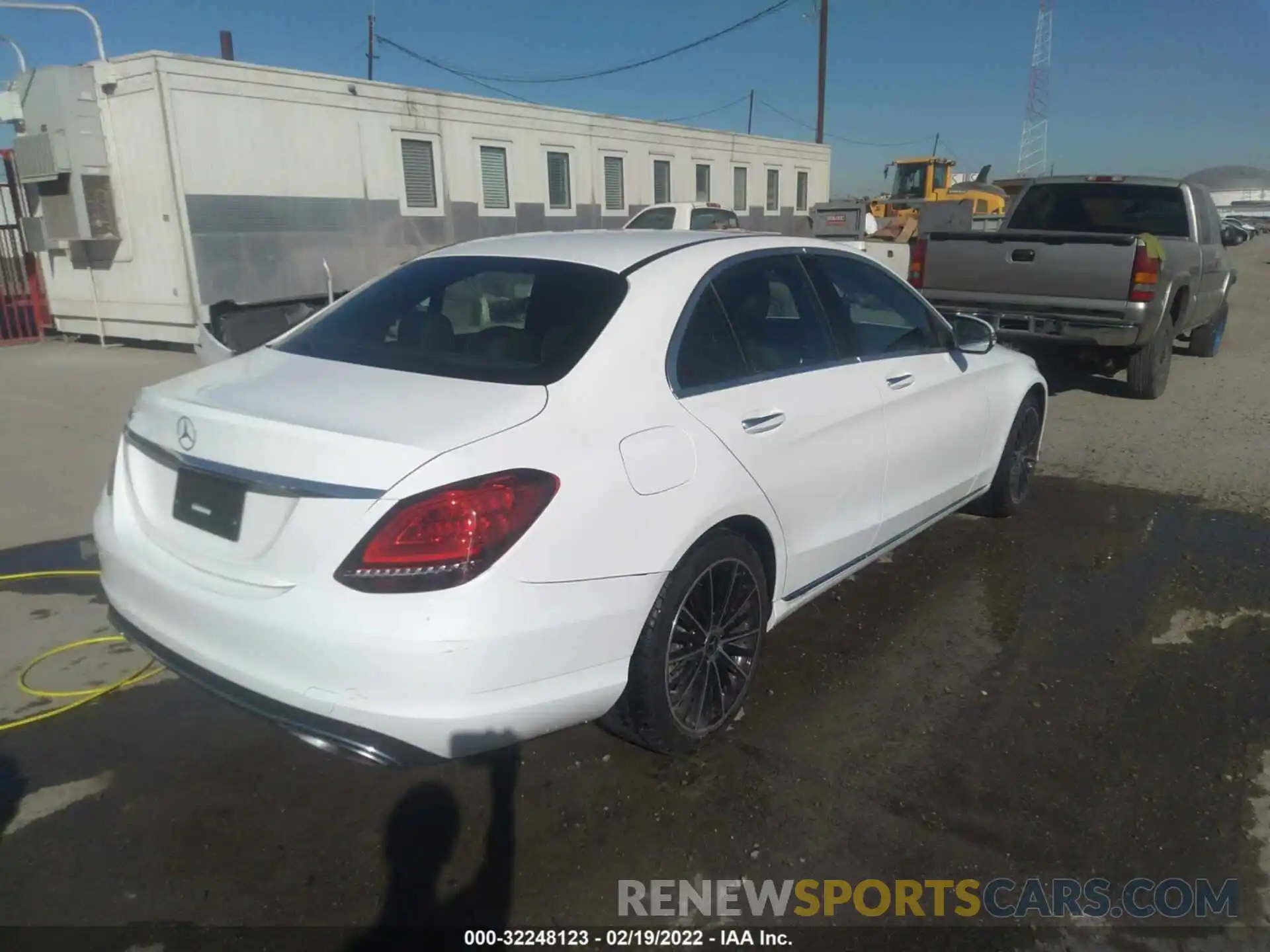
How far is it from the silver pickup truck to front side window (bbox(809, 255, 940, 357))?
4388 millimetres

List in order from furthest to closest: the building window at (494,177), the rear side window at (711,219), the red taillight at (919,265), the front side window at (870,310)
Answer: the rear side window at (711,219) → the building window at (494,177) → the red taillight at (919,265) → the front side window at (870,310)

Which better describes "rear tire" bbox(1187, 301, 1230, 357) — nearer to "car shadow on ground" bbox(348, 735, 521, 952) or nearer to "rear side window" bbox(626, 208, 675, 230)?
"rear side window" bbox(626, 208, 675, 230)

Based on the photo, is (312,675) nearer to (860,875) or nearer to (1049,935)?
(860,875)

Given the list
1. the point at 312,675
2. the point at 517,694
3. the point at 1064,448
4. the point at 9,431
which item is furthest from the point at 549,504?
the point at 9,431

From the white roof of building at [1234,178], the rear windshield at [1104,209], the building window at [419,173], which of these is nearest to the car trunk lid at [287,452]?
the rear windshield at [1104,209]

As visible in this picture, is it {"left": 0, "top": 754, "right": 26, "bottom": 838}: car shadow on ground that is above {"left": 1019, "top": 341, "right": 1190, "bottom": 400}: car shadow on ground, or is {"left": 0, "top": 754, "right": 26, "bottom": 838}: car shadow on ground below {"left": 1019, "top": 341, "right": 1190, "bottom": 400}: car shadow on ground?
above

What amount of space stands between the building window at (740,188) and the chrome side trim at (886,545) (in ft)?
54.6

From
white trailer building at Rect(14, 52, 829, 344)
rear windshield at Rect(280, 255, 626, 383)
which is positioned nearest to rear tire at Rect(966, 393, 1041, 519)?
rear windshield at Rect(280, 255, 626, 383)

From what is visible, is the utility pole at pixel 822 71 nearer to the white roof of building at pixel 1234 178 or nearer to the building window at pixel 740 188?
the building window at pixel 740 188

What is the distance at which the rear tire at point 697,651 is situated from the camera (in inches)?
110

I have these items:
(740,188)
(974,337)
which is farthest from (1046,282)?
(740,188)

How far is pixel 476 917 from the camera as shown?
2.47 meters

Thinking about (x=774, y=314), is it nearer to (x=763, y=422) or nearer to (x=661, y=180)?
(x=763, y=422)

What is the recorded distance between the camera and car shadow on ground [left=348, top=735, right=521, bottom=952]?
2.40 m
